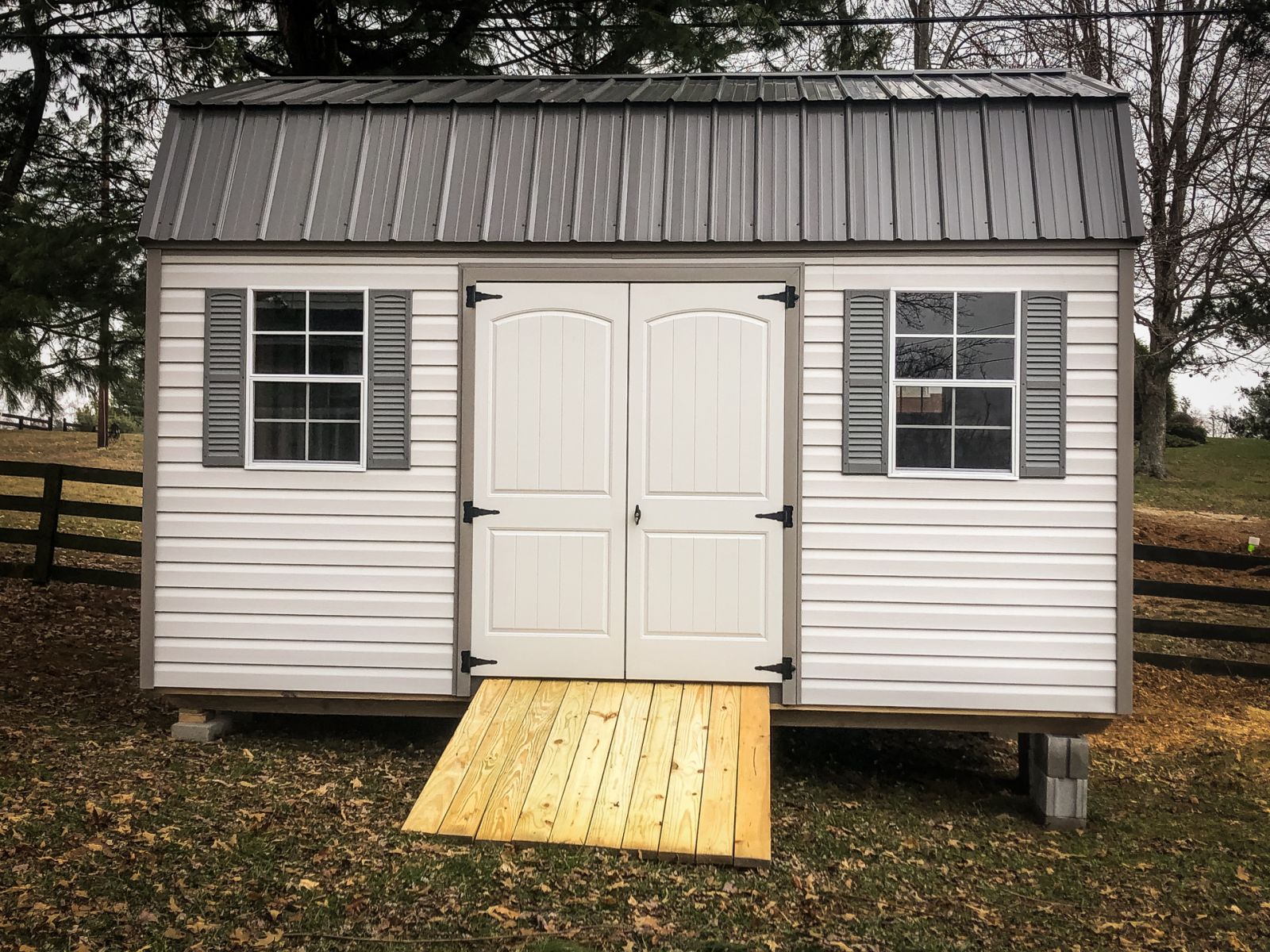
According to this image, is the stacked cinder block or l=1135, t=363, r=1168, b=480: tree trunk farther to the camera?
l=1135, t=363, r=1168, b=480: tree trunk

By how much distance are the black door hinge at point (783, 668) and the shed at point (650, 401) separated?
0.06ft

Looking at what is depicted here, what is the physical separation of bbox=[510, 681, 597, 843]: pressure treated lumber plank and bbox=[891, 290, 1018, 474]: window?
2.11 meters

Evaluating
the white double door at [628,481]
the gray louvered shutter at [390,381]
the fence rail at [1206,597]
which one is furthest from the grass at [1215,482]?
the gray louvered shutter at [390,381]

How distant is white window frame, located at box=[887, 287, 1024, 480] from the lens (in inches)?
212

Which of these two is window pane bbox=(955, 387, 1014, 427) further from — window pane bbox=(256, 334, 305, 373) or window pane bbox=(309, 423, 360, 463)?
window pane bbox=(256, 334, 305, 373)

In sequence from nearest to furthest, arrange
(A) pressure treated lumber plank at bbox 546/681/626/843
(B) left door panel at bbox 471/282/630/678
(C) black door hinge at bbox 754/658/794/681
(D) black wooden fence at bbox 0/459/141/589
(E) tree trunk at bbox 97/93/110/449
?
1. (A) pressure treated lumber plank at bbox 546/681/626/843
2. (C) black door hinge at bbox 754/658/794/681
3. (B) left door panel at bbox 471/282/630/678
4. (E) tree trunk at bbox 97/93/110/449
5. (D) black wooden fence at bbox 0/459/141/589

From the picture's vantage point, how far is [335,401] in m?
5.69

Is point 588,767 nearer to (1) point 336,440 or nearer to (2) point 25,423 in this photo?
(1) point 336,440

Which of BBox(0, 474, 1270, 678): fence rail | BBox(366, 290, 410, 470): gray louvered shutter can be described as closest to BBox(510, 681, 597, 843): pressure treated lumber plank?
BBox(366, 290, 410, 470): gray louvered shutter

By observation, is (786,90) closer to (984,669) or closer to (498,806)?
(984,669)

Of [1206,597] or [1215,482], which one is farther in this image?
[1215,482]

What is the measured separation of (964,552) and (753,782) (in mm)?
1714

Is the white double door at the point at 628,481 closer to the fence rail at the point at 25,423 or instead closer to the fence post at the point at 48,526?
the fence post at the point at 48,526

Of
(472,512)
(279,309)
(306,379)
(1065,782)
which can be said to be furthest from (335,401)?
(1065,782)
